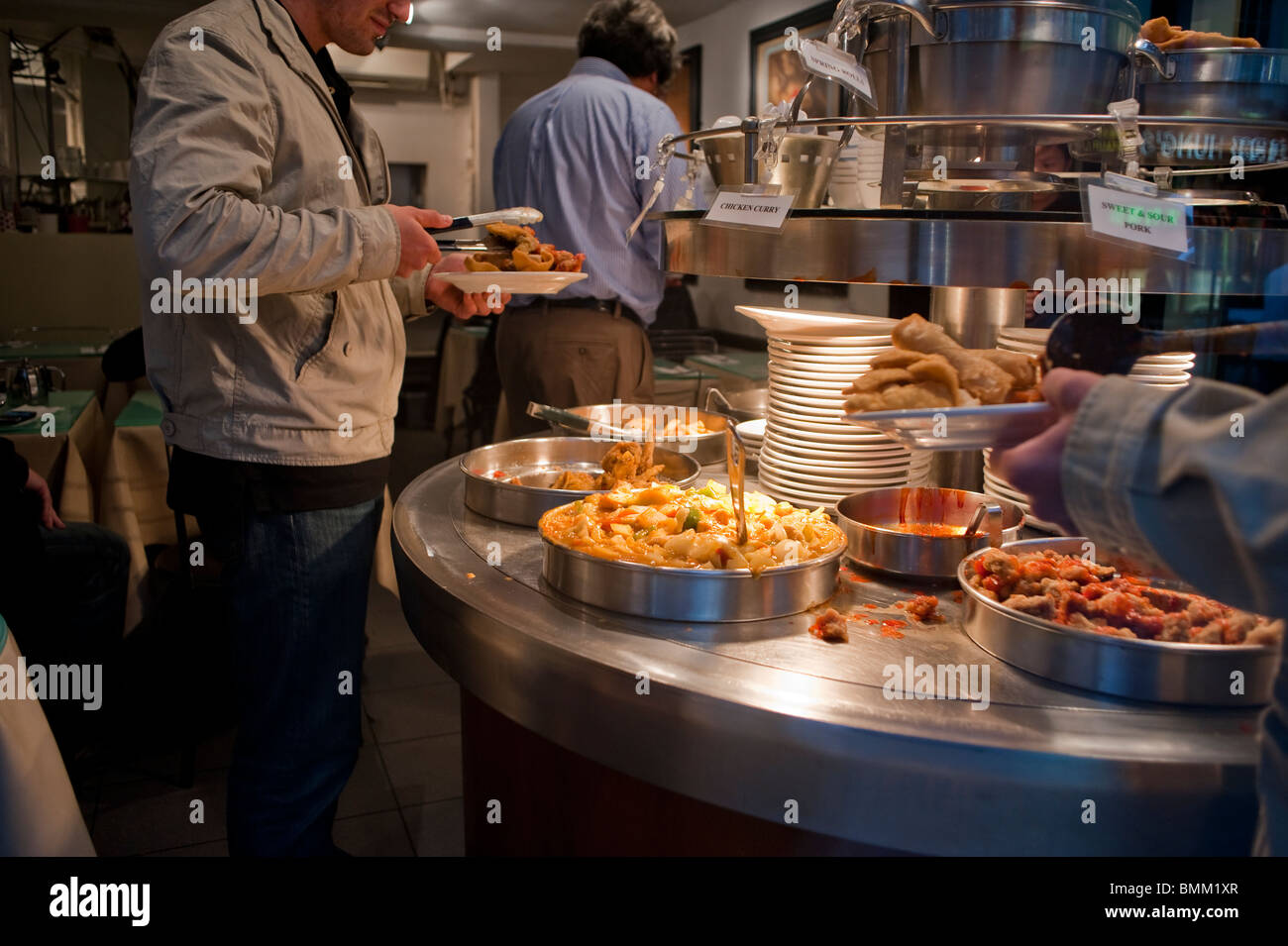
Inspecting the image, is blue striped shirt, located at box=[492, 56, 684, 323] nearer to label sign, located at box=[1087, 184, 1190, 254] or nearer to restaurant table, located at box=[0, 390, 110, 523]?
restaurant table, located at box=[0, 390, 110, 523]

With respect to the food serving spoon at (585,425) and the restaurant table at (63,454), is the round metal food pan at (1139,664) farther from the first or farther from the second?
the restaurant table at (63,454)

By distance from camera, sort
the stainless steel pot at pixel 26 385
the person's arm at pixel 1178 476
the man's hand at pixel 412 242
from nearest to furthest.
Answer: the person's arm at pixel 1178 476
the man's hand at pixel 412 242
the stainless steel pot at pixel 26 385

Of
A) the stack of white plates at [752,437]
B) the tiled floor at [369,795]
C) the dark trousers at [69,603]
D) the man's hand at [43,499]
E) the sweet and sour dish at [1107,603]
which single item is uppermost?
the stack of white plates at [752,437]

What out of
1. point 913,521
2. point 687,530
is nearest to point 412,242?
point 687,530

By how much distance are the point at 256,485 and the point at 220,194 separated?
55 centimetres

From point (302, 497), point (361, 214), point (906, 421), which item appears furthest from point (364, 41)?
point (906, 421)

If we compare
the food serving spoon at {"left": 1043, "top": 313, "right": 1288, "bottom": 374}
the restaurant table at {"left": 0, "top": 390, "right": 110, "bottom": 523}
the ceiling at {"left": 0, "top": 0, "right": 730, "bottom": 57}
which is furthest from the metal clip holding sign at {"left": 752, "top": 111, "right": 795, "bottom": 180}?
the ceiling at {"left": 0, "top": 0, "right": 730, "bottom": 57}

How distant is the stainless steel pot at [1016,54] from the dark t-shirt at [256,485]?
4.21ft

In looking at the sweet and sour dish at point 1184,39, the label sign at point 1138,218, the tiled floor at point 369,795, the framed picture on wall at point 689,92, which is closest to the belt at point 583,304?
the tiled floor at point 369,795

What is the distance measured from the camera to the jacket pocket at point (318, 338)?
1960 mm

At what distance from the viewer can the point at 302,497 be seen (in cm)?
202

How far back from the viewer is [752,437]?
246 cm
